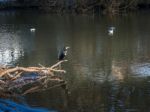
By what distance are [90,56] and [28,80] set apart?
6944mm

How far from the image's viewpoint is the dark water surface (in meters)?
16.1

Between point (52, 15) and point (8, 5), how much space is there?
11.0 m

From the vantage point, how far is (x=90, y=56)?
24672 mm

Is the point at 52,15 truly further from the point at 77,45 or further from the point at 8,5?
the point at 77,45

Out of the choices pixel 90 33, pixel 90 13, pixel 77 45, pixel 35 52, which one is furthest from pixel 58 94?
pixel 90 13

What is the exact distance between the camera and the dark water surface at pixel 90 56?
1612 cm

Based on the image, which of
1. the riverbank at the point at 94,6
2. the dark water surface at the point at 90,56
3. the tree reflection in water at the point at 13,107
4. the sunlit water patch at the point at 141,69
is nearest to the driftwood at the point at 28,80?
the dark water surface at the point at 90,56

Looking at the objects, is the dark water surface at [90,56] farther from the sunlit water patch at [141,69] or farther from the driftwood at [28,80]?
the driftwood at [28,80]

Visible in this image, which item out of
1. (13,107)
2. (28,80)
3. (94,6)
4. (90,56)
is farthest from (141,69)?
(94,6)

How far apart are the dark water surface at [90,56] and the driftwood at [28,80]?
51cm

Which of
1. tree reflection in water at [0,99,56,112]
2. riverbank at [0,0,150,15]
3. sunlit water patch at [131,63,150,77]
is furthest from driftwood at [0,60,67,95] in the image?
riverbank at [0,0,150,15]

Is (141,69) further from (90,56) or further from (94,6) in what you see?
(94,6)

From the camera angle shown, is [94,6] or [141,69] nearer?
[141,69]

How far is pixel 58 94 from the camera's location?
1722 cm
